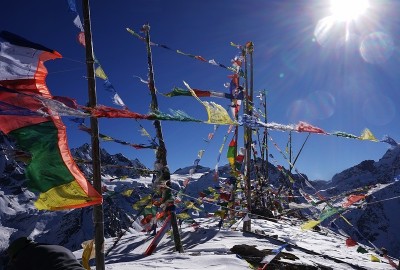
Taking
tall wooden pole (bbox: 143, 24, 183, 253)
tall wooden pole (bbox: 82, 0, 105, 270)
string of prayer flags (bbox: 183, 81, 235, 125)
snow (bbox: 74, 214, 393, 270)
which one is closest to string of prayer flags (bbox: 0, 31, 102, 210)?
tall wooden pole (bbox: 82, 0, 105, 270)

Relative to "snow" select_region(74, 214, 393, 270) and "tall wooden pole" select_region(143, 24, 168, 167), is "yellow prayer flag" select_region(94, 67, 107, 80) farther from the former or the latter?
"snow" select_region(74, 214, 393, 270)

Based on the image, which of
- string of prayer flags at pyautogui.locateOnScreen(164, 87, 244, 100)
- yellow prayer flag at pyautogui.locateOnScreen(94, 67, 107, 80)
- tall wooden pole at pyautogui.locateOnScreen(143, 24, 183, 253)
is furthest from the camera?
tall wooden pole at pyautogui.locateOnScreen(143, 24, 183, 253)

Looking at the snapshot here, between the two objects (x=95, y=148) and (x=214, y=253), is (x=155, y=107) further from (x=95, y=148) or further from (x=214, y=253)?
(x=95, y=148)

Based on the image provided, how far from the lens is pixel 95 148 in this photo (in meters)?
6.12

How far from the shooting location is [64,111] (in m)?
4.63

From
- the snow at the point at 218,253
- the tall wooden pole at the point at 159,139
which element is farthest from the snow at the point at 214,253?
the tall wooden pole at the point at 159,139

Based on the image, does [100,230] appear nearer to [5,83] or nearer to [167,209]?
[5,83]

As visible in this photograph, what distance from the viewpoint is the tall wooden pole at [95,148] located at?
18.9ft

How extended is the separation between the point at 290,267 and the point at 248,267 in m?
1.48

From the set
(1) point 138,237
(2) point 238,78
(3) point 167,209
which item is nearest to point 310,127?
(3) point 167,209

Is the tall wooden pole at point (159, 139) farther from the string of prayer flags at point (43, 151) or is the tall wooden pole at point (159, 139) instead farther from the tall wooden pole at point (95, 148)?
the string of prayer flags at point (43, 151)

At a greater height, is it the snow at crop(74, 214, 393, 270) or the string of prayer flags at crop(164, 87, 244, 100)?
the string of prayer flags at crop(164, 87, 244, 100)

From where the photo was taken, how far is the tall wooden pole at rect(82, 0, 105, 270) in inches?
227

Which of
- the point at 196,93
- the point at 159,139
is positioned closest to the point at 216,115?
the point at 196,93
